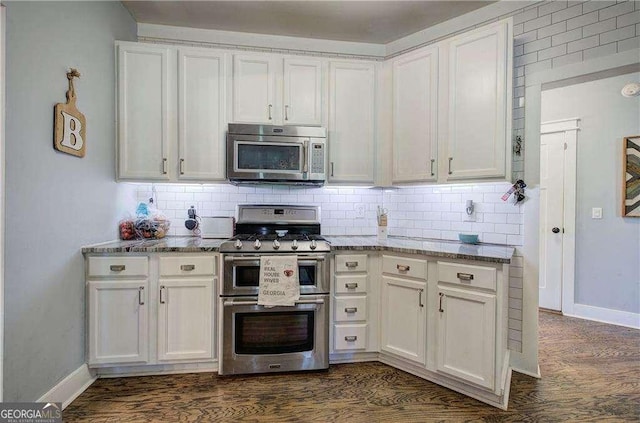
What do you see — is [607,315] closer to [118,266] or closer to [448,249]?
[448,249]

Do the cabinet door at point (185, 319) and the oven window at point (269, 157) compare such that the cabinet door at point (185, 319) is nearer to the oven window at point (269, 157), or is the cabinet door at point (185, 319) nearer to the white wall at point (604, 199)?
the oven window at point (269, 157)

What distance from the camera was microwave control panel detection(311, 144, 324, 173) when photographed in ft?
8.79

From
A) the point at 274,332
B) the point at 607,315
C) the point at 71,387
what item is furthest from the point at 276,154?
the point at 607,315

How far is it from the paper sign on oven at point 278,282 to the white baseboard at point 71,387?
48.6 inches

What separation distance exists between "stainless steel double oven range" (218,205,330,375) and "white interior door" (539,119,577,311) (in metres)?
3.07

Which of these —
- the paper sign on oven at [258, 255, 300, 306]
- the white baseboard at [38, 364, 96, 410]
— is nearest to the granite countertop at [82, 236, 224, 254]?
the paper sign on oven at [258, 255, 300, 306]

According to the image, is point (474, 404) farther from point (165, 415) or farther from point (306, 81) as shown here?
point (306, 81)

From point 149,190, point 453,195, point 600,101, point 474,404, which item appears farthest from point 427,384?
point 600,101

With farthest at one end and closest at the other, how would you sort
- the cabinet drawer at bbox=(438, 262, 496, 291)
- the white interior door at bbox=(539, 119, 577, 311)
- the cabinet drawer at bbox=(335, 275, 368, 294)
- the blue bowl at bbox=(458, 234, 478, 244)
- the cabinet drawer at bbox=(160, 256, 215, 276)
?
the white interior door at bbox=(539, 119, 577, 311)
the blue bowl at bbox=(458, 234, 478, 244)
the cabinet drawer at bbox=(335, 275, 368, 294)
the cabinet drawer at bbox=(160, 256, 215, 276)
the cabinet drawer at bbox=(438, 262, 496, 291)

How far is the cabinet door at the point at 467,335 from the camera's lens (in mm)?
1980

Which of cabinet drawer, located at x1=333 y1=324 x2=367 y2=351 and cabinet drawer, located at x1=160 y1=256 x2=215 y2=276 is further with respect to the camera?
cabinet drawer, located at x1=333 y1=324 x2=367 y2=351

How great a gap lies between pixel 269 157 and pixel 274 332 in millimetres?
1366

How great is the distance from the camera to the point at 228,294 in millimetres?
2301

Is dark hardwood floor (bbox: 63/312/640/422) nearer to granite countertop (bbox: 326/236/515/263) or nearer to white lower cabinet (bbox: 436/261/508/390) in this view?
white lower cabinet (bbox: 436/261/508/390)
